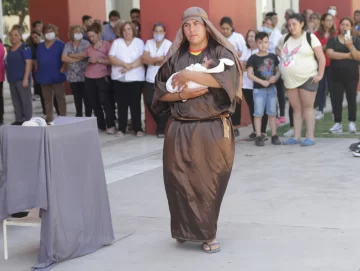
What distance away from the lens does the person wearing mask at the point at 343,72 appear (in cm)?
1189

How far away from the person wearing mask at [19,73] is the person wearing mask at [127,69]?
1897mm

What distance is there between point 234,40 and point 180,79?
254 inches

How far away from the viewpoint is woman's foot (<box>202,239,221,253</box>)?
6172 millimetres

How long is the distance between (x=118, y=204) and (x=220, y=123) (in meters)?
2.24

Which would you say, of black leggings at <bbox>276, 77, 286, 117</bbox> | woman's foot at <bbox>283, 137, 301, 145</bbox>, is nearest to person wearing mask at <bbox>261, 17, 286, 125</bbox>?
black leggings at <bbox>276, 77, 286, 117</bbox>

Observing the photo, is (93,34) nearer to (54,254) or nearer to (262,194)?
(262,194)

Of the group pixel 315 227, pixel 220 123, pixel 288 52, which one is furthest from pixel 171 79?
pixel 288 52

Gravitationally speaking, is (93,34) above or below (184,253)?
above

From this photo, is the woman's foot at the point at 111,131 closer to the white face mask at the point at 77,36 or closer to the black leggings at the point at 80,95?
the black leggings at the point at 80,95

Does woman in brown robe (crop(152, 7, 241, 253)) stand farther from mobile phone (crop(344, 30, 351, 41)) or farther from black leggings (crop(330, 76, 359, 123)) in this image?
black leggings (crop(330, 76, 359, 123))

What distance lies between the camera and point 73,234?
19.9 ft

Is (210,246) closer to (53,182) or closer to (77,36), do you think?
(53,182)

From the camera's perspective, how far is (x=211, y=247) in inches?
243

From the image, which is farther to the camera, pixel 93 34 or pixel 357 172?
pixel 93 34
